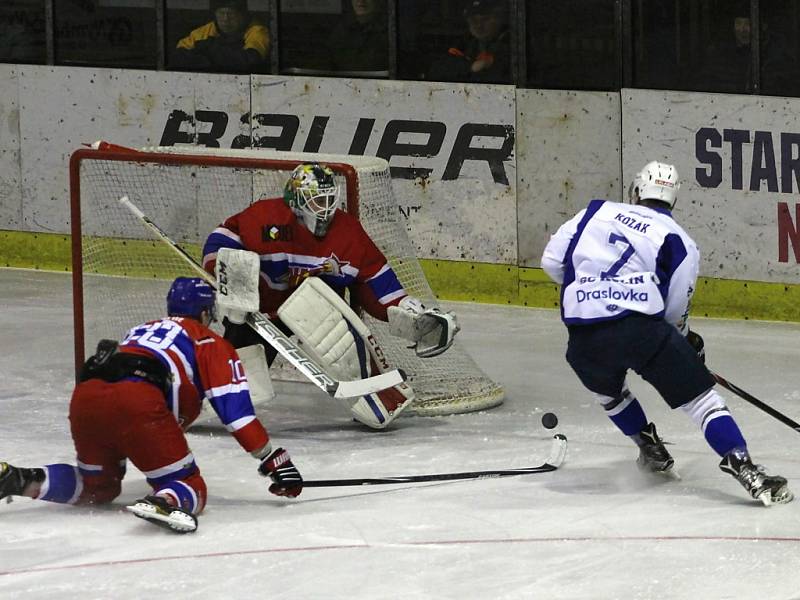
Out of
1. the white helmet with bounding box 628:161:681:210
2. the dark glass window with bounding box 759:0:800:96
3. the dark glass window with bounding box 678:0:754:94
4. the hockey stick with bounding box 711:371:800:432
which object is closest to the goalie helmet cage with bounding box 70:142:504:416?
the hockey stick with bounding box 711:371:800:432

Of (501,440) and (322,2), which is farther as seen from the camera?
(322,2)

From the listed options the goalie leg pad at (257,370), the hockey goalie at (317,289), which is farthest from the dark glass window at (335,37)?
the goalie leg pad at (257,370)

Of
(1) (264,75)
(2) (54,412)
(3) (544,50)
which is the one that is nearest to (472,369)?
(2) (54,412)

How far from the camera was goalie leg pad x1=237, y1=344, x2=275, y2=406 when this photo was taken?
623 centimetres

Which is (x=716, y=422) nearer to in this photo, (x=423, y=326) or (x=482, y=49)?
(x=423, y=326)

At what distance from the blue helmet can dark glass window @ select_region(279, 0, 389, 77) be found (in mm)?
3829

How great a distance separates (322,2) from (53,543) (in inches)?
186

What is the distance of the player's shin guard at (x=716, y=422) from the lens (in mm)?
5172

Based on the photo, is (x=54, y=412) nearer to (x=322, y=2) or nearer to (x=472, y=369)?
(x=472, y=369)

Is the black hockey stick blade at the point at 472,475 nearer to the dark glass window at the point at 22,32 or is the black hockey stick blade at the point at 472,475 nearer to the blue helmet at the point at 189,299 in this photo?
the blue helmet at the point at 189,299

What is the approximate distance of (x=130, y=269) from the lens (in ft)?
25.0

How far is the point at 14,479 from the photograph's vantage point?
5035 millimetres

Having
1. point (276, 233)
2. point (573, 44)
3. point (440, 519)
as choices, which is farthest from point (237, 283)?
point (573, 44)

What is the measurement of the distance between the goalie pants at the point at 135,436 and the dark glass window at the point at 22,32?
5.11 meters
